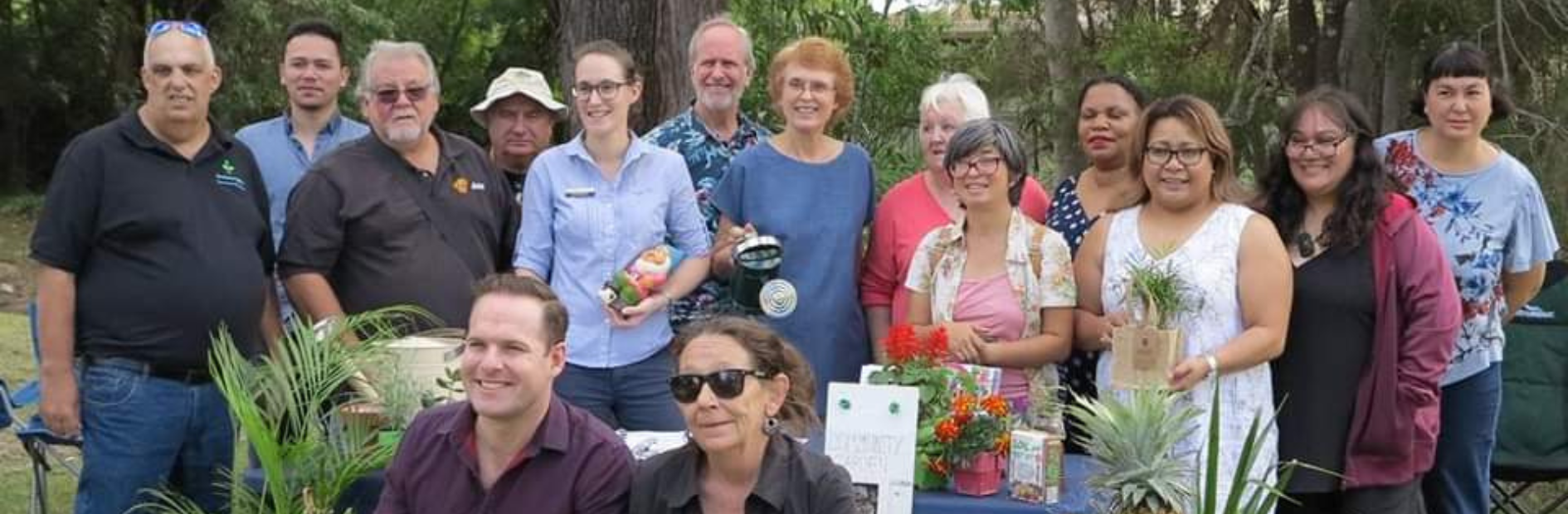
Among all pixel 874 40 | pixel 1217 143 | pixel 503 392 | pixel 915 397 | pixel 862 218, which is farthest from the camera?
pixel 874 40

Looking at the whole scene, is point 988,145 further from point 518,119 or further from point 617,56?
point 518,119

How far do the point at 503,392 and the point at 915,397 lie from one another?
35.4 inches

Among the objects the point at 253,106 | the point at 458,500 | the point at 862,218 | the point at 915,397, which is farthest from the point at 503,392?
the point at 253,106

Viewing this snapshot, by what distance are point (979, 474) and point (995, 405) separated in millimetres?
156

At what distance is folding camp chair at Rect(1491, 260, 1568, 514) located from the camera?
5156 mm

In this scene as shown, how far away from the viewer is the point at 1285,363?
3.83 m

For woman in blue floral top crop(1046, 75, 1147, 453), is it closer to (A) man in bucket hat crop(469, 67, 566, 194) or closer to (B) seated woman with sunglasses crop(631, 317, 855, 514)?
(B) seated woman with sunglasses crop(631, 317, 855, 514)

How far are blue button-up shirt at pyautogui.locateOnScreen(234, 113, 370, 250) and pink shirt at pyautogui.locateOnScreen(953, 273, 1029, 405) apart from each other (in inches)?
75.2

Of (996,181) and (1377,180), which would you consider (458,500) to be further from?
(1377,180)

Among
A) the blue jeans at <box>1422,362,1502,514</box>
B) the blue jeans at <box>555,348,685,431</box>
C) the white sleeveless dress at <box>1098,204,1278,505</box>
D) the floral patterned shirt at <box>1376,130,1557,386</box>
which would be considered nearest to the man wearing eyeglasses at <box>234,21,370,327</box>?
the blue jeans at <box>555,348,685,431</box>

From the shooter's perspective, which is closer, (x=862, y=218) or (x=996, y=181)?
(x=996, y=181)

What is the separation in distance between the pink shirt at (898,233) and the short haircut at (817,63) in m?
0.32

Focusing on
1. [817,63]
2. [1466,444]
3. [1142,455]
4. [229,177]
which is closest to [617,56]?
[817,63]

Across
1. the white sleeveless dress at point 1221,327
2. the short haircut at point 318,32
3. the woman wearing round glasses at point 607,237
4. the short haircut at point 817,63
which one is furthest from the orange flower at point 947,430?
the short haircut at point 318,32
